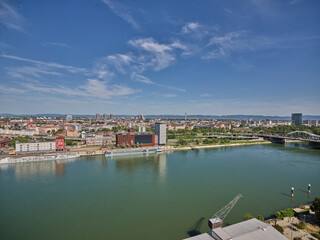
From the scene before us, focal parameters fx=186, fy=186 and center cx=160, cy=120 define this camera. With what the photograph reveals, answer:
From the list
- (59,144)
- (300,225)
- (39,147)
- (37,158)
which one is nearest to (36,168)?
(37,158)

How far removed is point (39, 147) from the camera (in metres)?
10.9

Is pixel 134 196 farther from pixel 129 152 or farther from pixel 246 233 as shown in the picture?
pixel 129 152

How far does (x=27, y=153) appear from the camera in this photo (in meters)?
10.6

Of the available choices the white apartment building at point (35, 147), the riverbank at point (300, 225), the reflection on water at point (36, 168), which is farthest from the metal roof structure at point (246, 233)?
the white apartment building at point (35, 147)

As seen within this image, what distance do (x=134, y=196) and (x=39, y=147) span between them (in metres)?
8.43

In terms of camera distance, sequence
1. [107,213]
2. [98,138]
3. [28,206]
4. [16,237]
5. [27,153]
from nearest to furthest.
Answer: [16,237] → [107,213] → [28,206] → [27,153] → [98,138]

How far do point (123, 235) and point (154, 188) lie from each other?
7.87 ft

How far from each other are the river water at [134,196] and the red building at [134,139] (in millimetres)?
4345

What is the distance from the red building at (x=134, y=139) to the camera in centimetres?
1316

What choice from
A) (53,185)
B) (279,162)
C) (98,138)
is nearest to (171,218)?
(53,185)

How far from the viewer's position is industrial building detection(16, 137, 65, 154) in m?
10.4

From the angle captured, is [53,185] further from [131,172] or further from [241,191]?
[241,191]

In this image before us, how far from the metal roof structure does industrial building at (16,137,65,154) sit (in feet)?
35.6

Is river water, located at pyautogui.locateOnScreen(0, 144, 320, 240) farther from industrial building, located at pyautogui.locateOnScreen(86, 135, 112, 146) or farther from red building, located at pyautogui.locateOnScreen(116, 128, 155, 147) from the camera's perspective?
industrial building, located at pyautogui.locateOnScreen(86, 135, 112, 146)
